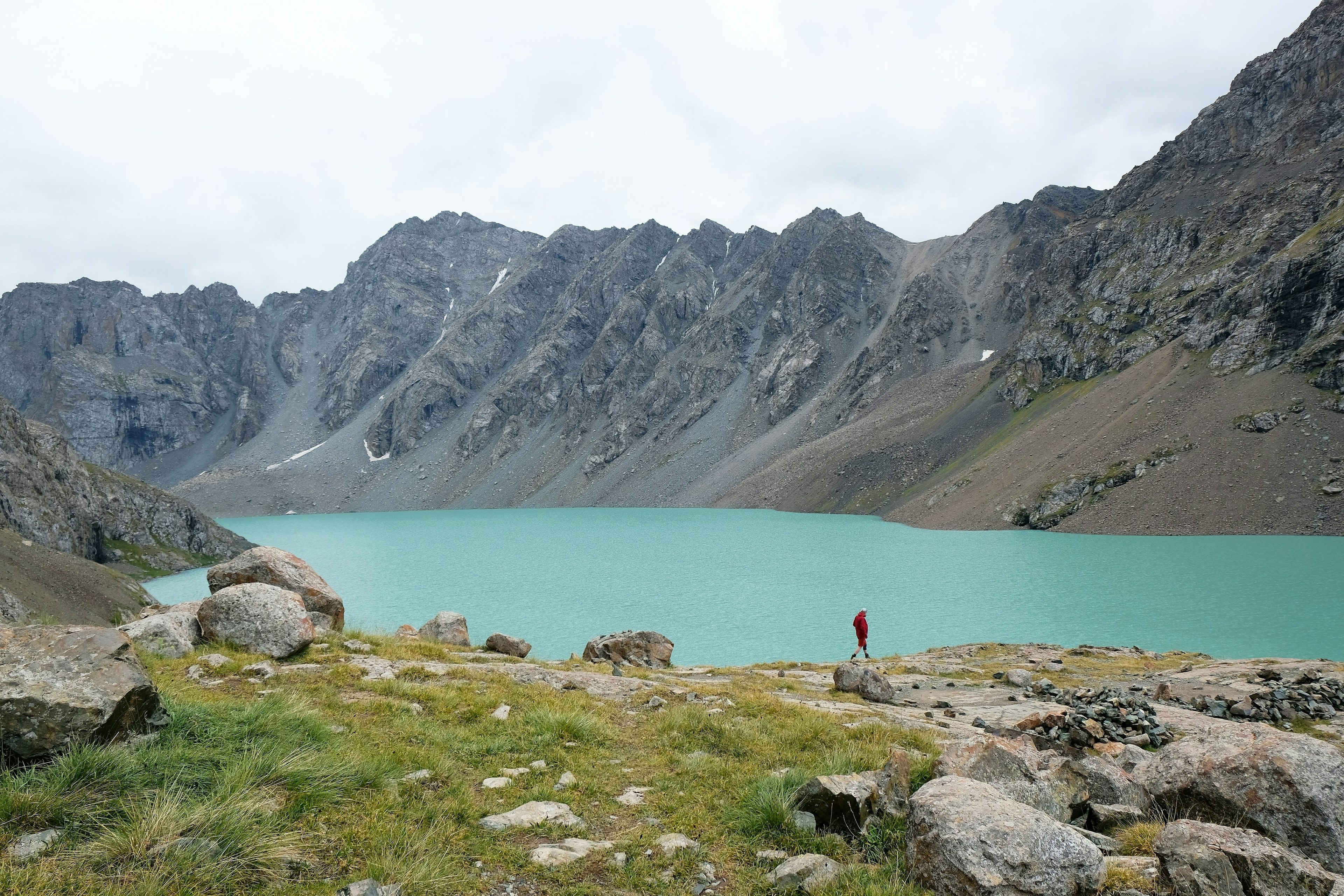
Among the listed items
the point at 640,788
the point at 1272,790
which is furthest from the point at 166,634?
the point at 1272,790

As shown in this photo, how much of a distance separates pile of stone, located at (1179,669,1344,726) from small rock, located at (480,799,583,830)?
52.1 ft

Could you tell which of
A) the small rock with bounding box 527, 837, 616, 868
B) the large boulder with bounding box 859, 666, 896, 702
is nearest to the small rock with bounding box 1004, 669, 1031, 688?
the large boulder with bounding box 859, 666, 896, 702

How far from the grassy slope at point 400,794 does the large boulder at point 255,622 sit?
1.97m

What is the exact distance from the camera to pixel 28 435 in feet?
230

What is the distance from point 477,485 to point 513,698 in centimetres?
18935

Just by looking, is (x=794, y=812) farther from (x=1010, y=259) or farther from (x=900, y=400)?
(x=1010, y=259)

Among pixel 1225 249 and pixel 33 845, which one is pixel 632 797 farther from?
pixel 1225 249

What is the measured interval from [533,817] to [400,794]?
1.48 metres

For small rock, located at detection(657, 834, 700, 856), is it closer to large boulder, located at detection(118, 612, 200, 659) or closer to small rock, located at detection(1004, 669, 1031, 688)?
large boulder, located at detection(118, 612, 200, 659)

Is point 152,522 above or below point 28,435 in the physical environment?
below

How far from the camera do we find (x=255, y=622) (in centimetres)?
1334

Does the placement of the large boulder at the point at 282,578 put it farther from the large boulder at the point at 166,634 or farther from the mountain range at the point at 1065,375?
the mountain range at the point at 1065,375

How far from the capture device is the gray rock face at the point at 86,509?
208ft

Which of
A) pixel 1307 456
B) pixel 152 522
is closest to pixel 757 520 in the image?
pixel 1307 456
